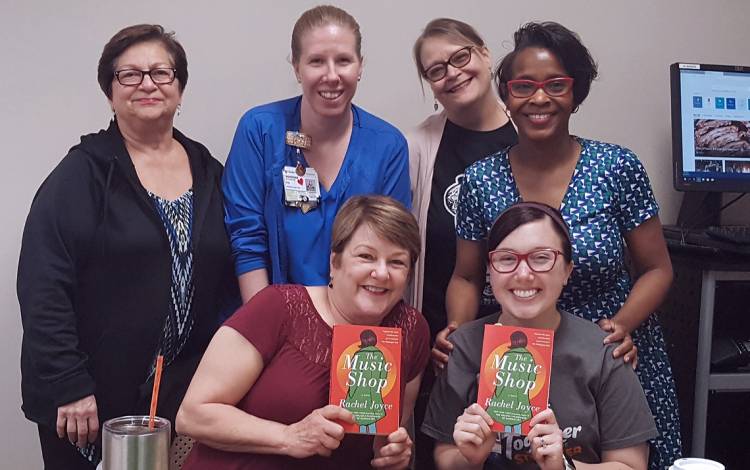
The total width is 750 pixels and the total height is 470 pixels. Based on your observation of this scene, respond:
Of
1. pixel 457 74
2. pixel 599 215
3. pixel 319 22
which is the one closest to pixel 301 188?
pixel 319 22

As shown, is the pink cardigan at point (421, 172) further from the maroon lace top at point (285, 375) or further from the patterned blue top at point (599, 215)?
the maroon lace top at point (285, 375)

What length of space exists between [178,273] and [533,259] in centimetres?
→ 99

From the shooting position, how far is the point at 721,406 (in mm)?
2707

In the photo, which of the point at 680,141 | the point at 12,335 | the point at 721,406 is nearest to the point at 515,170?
the point at 680,141

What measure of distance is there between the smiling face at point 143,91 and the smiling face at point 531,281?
3.46 feet

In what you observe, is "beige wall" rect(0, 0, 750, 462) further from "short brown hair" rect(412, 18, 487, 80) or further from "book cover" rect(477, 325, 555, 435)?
"book cover" rect(477, 325, 555, 435)

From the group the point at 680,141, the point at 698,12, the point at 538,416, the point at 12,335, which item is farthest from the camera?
the point at 698,12

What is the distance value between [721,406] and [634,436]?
4.48 ft

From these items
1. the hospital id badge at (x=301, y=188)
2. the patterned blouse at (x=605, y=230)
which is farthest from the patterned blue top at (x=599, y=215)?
the hospital id badge at (x=301, y=188)

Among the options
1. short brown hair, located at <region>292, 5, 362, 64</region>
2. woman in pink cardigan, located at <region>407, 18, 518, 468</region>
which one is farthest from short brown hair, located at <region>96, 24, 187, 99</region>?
woman in pink cardigan, located at <region>407, 18, 518, 468</region>

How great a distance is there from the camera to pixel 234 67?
254 cm

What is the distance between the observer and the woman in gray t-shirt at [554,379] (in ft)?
5.15

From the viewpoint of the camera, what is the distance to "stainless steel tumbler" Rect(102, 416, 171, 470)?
1170 millimetres

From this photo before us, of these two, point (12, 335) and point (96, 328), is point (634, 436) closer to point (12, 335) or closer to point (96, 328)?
point (96, 328)
